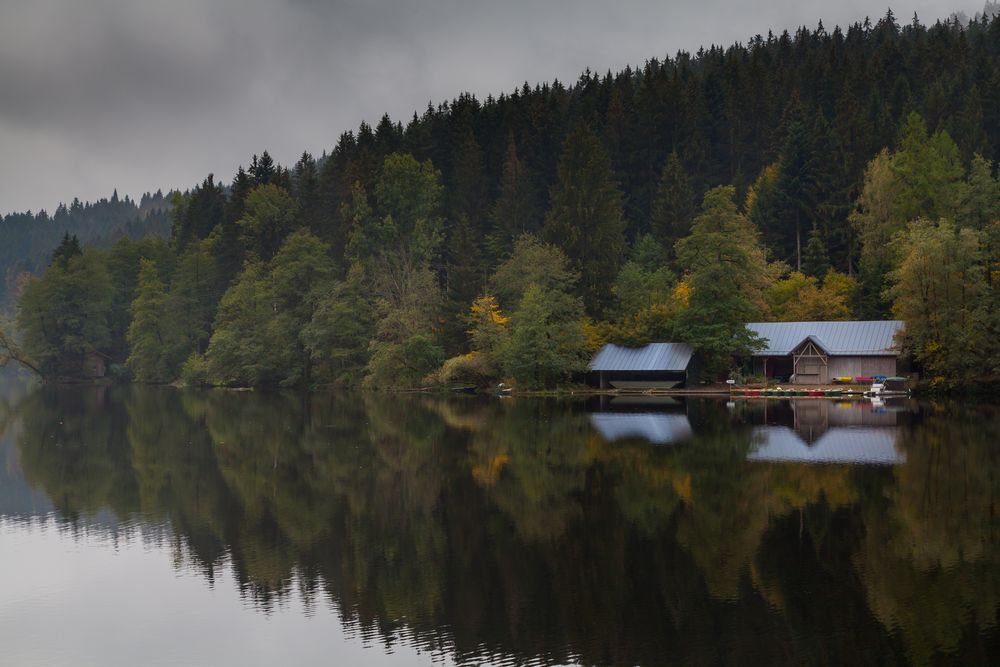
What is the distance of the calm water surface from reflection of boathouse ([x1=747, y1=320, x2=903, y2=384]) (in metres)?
28.3

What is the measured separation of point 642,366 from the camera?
70.2m

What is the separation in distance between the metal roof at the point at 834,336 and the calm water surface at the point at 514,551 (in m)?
28.4

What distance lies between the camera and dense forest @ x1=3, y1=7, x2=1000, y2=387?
69.4 m

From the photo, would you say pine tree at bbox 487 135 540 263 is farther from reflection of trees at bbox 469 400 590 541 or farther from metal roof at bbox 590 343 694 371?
reflection of trees at bbox 469 400 590 541

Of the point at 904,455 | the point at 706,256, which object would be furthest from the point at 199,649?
the point at 706,256

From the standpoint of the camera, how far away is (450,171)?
10975cm

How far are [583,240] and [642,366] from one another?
54.9 ft

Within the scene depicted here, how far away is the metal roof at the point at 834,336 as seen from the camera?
65.5 m

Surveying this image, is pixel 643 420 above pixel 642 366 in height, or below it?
below

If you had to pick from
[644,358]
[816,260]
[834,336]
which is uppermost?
[816,260]

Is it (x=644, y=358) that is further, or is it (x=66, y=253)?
(x=66, y=253)

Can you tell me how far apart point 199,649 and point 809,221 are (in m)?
82.3

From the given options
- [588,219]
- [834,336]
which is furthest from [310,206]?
[834,336]

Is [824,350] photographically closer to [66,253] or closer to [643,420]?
[643,420]
